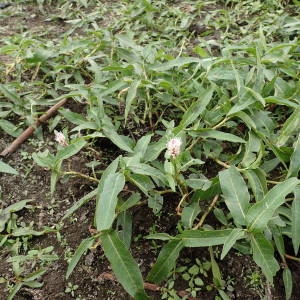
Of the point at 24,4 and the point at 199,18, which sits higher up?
the point at 24,4

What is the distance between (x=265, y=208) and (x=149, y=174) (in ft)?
1.69

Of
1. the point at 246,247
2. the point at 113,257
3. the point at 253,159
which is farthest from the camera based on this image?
the point at 253,159

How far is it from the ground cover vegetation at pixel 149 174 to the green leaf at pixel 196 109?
1 centimetres

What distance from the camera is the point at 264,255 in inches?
61.4

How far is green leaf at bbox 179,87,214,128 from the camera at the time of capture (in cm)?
212

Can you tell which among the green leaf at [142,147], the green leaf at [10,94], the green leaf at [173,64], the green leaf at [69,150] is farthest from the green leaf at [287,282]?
the green leaf at [10,94]

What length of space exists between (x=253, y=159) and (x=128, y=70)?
96cm

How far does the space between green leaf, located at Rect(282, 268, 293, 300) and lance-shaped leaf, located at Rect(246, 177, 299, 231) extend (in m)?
0.41

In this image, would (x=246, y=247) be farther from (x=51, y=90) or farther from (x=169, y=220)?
(x=51, y=90)

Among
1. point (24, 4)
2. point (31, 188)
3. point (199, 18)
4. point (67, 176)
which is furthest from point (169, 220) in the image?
point (24, 4)

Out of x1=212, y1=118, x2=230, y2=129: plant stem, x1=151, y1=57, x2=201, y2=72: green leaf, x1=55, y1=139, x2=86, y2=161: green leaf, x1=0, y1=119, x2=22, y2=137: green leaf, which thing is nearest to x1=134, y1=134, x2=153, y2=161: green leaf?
x1=55, y1=139, x2=86, y2=161: green leaf

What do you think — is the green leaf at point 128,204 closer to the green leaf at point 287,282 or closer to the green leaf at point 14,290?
the green leaf at point 14,290

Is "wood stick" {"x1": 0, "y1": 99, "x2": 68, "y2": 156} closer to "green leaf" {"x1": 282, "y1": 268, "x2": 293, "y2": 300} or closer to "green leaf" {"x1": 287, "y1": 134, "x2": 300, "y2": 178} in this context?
"green leaf" {"x1": 287, "y1": 134, "x2": 300, "y2": 178}

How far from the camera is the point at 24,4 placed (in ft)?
13.1
